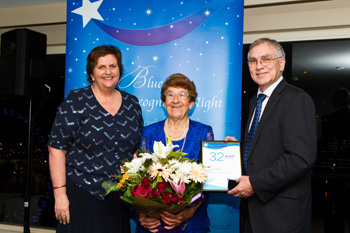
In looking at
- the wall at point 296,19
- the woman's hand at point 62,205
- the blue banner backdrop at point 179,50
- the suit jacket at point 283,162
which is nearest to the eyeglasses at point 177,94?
the blue banner backdrop at point 179,50

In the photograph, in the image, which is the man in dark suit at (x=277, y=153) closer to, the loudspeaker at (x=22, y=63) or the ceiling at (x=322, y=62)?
the ceiling at (x=322, y=62)

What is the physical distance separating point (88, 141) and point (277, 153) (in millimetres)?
1267

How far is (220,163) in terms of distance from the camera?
2.26 metres

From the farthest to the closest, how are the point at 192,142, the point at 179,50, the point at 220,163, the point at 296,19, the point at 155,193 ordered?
1. the point at 296,19
2. the point at 179,50
3. the point at 192,142
4. the point at 220,163
5. the point at 155,193

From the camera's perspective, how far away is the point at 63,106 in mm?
2393

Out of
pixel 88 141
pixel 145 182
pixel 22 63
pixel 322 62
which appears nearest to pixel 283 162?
pixel 145 182

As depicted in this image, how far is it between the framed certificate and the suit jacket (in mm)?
136

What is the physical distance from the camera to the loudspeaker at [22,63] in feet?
11.9

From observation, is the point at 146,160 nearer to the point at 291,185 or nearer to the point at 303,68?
the point at 291,185

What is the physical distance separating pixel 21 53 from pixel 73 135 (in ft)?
5.82

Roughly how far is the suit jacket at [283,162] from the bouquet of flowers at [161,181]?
1.26 ft

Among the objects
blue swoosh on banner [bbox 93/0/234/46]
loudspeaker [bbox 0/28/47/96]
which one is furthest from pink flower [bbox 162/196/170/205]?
loudspeaker [bbox 0/28/47/96]

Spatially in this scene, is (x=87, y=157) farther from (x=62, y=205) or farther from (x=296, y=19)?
(x=296, y=19)

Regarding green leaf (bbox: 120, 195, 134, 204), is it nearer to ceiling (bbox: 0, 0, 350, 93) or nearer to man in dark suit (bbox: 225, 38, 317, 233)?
man in dark suit (bbox: 225, 38, 317, 233)
